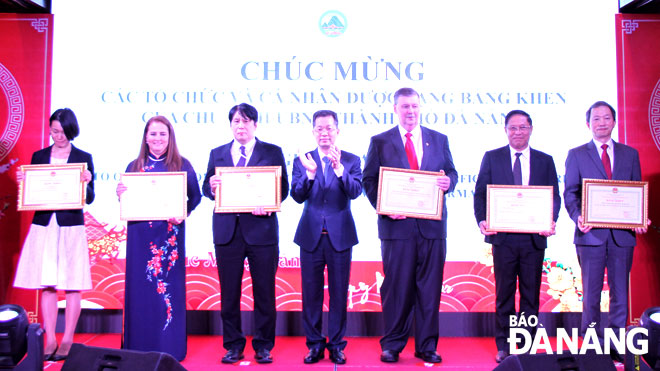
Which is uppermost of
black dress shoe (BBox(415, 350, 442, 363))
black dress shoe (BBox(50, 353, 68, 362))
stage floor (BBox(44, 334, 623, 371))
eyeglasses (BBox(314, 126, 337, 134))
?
eyeglasses (BBox(314, 126, 337, 134))

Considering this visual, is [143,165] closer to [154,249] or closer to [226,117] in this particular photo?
[154,249]

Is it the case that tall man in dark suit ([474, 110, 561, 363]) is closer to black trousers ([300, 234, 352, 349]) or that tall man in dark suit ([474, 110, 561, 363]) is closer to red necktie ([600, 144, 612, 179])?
red necktie ([600, 144, 612, 179])

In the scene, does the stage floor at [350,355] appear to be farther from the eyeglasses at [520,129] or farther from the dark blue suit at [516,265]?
the eyeglasses at [520,129]

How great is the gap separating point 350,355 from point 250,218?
1.27 metres

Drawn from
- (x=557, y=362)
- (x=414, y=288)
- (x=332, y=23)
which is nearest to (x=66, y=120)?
(x=332, y=23)

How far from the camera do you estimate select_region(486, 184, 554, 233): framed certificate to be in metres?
3.74

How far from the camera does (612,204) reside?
12.7ft

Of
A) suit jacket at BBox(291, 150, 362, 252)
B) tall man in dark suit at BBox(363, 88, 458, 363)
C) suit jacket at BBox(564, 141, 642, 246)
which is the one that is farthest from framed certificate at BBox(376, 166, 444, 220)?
suit jacket at BBox(564, 141, 642, 246)

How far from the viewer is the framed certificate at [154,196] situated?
3680mm

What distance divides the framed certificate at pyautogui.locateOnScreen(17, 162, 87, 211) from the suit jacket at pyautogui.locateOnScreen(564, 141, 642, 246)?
3.47 m

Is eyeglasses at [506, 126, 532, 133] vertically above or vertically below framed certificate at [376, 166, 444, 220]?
→ above

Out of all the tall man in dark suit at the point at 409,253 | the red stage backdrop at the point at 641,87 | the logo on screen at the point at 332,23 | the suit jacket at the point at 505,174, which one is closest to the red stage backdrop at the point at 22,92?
the logo on screen at the point at 332,23

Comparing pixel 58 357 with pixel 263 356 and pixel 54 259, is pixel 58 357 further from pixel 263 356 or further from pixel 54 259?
pixel 263 356

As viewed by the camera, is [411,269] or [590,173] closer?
[411,269]
